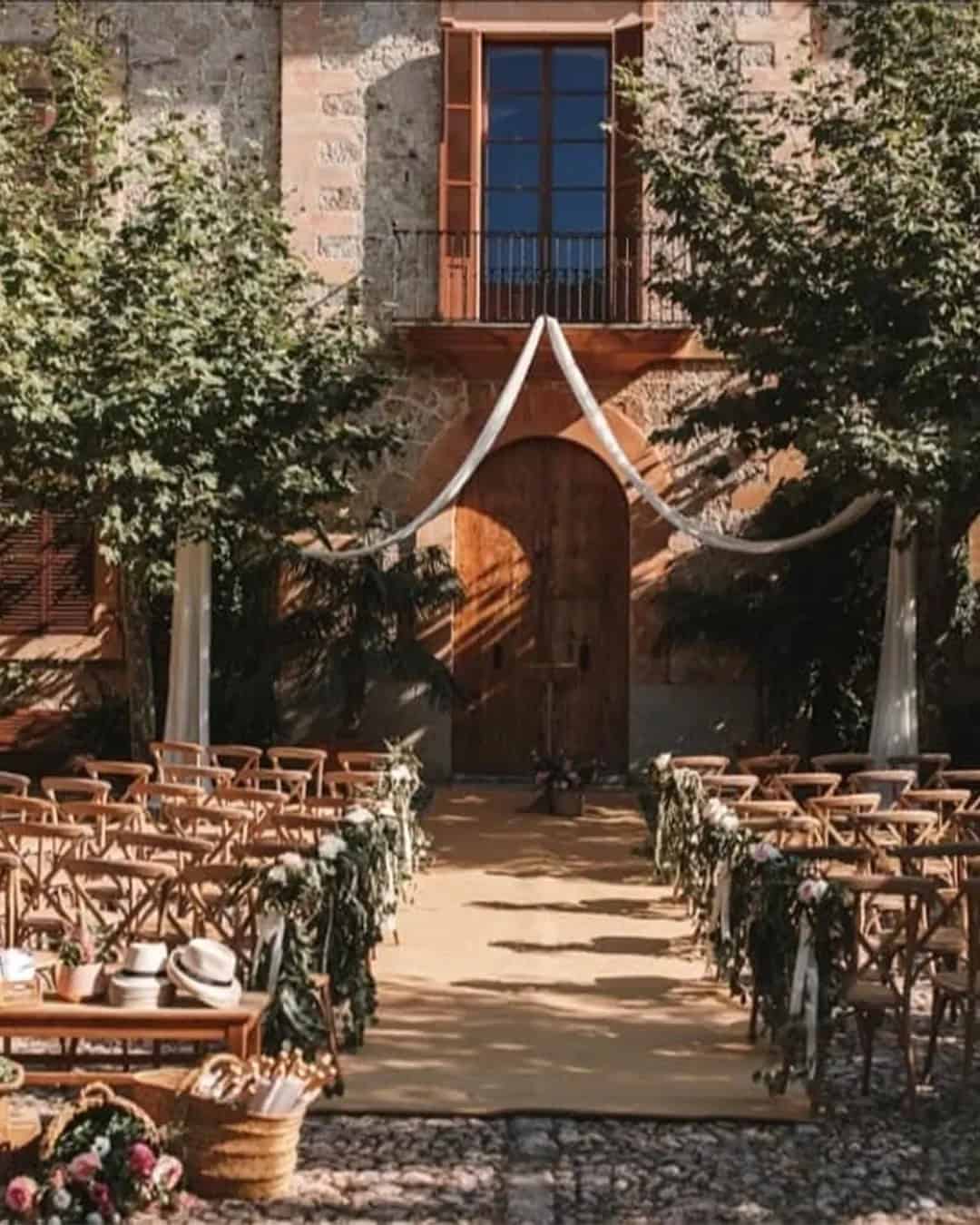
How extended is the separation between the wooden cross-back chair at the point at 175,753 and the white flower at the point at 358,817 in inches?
116

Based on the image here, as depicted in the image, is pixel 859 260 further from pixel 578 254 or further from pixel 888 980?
pixel 888 980

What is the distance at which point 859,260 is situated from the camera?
1073cm

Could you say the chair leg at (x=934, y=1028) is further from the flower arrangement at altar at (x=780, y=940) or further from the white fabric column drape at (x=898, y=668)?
the white fabric column drape at (x=898, y=668)

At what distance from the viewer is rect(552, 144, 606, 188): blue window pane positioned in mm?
14867

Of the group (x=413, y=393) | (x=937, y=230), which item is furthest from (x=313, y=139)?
(x=937, y=230)

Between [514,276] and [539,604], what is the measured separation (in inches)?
103

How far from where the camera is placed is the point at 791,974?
571 centimetres

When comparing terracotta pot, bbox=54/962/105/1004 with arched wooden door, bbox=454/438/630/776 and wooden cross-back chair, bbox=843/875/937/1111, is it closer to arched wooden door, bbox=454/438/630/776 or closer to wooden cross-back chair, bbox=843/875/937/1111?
wooden cross-back chair, bbox=843/875/937/1111

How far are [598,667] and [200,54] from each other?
593cm

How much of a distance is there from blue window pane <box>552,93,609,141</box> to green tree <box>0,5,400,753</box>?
317cm

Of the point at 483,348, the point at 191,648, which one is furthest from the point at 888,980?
the point at 483,348

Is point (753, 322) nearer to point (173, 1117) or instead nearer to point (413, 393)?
point (413, 393)

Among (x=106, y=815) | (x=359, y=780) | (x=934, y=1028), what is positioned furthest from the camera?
(x=359, y=780)

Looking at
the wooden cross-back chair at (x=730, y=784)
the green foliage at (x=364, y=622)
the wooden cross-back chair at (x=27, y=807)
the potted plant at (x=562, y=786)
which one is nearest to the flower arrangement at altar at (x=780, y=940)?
the wooden cross-back chair at (x=730, y=784)
